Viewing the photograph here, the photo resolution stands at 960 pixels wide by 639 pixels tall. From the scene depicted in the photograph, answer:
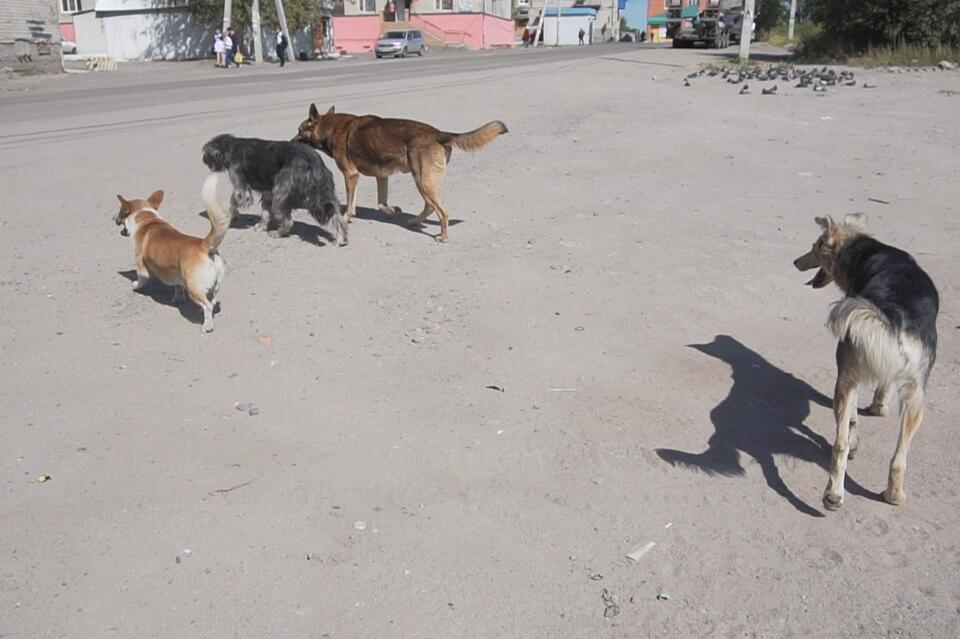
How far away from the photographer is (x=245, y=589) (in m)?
3.42

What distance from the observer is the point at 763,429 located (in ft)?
15.8

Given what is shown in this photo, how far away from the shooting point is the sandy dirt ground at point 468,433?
3.41 metres

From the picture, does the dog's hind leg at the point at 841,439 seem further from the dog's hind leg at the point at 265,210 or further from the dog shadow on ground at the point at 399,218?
the dog's hind leg at the point at 265,210

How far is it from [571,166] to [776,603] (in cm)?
943

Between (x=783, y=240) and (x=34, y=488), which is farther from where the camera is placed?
(x=783, y=240)

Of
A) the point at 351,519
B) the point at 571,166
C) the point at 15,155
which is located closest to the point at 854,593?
the point at 351,519

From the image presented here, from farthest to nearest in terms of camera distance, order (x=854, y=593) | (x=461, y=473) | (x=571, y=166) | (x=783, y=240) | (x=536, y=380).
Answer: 1. (x=571, y=166)
2. (x=783, y=240)
3. (x=536, y=380)
4. (x=461, y=473)
5. (x=854, y=593)

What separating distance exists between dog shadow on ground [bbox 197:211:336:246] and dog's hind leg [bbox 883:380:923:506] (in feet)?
18.4

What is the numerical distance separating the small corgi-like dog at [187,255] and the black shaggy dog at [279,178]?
5.11 feet

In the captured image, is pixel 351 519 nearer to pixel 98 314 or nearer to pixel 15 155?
pixel 98 314

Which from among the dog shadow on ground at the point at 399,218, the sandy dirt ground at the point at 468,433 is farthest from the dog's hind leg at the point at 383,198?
the sandy dirt ground at the point at 468,433

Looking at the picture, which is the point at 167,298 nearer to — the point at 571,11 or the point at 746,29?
the point at 746,29

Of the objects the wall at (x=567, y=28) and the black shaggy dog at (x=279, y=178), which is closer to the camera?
the black shaggy dog at (x=279, y=178)

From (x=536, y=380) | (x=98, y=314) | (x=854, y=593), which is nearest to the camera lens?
(x=854, y=593)
